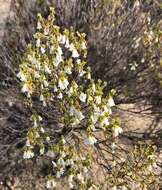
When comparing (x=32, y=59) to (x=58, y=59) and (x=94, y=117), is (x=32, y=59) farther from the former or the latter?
(x=94, y=117)

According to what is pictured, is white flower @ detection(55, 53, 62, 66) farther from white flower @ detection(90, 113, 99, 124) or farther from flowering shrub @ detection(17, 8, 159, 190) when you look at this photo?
white flower @ detection(90, 113, 99, 124)

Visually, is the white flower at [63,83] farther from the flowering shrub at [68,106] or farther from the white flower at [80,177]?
the white flower at [80,177]

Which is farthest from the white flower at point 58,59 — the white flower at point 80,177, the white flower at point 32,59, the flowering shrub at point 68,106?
the white flower at point 80,177

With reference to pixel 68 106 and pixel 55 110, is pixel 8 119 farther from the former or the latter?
pixel 68 106

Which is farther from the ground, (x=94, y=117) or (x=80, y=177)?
(x=94, y=117)

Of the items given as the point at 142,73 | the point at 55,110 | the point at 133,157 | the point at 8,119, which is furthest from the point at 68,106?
the point at 142,73

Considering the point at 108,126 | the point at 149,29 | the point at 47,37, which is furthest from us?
the point at 149,29

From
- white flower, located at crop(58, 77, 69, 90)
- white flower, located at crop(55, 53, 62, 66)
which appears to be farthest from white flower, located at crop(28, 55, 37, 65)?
white flower, located at crop(58, 77, 69, 90)

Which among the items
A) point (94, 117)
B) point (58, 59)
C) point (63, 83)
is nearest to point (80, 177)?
point (94, 117)

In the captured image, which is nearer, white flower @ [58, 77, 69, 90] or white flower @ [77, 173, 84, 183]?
white flower @ [58, 77, 69, 90]

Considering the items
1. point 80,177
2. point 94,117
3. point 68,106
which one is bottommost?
point 80,177

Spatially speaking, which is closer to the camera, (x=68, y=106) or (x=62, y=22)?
(x=68, y=106)
